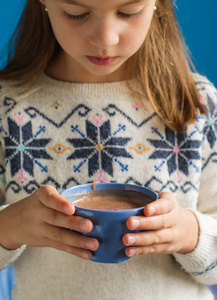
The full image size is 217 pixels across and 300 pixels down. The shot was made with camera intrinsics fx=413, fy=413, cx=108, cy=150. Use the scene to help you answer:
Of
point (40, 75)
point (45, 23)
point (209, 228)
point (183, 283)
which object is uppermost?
point (45, 23)

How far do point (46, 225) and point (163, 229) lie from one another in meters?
0.19

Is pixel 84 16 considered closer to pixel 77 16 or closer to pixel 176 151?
pixel 77 16

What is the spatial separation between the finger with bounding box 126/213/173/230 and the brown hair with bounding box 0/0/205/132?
1.00 feet

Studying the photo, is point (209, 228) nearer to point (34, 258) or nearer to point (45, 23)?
point (34, 258)

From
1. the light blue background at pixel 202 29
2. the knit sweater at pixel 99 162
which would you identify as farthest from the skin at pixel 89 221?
the light blue background at pixel 202 29

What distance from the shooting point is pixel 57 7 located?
2.43 feet

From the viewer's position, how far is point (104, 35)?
2.33ft

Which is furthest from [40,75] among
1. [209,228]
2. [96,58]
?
[209,228]

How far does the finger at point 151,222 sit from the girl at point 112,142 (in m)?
0.13

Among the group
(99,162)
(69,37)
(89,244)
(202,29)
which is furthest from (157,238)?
(202,29)

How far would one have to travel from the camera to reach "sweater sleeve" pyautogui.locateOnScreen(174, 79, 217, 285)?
83cm

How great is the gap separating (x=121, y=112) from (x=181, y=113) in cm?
13

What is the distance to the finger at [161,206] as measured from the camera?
0.58 metres

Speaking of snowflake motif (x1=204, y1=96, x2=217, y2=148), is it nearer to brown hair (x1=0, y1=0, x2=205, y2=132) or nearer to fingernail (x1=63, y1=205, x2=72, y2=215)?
brown hair (x1=0, y1=0, x2=205, y2=132)
